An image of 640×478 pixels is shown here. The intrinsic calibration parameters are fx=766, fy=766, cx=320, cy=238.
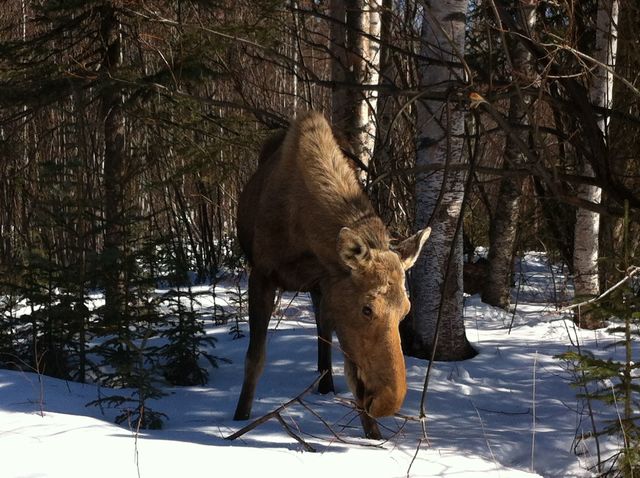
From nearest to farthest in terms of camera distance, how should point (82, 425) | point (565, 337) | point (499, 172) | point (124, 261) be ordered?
point (82, 425), point (499, 172), point (124, 261), point (565, 337)

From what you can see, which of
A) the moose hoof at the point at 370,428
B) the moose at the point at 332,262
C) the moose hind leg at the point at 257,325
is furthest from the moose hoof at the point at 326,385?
the moose hoof at the point at 370,428

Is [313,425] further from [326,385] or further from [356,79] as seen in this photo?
[356,79]

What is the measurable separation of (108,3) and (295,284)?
5540mm

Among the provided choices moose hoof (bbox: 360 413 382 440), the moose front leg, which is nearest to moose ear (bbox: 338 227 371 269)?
the moose front leg

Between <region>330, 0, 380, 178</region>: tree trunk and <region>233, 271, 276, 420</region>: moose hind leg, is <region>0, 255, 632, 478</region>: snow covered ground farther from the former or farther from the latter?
<region>330, 0, 380, 178</region>: tree trunk

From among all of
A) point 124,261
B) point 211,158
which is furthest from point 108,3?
point 124,261

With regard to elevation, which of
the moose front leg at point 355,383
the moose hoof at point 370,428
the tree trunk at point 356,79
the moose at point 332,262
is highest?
the tree trunk at point 356,79

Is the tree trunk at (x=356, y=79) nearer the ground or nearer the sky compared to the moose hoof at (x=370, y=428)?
nearer the sky

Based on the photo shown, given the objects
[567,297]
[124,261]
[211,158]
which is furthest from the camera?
[567,297]

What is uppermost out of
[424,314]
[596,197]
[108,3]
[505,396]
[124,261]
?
[108,3]

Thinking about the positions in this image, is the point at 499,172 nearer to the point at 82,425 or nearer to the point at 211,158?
the point at 82,425

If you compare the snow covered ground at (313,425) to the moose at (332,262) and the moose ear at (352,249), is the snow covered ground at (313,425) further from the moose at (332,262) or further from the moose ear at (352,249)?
the moose ear at (352,249)

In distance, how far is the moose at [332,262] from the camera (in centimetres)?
443

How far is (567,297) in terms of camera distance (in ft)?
36.2
